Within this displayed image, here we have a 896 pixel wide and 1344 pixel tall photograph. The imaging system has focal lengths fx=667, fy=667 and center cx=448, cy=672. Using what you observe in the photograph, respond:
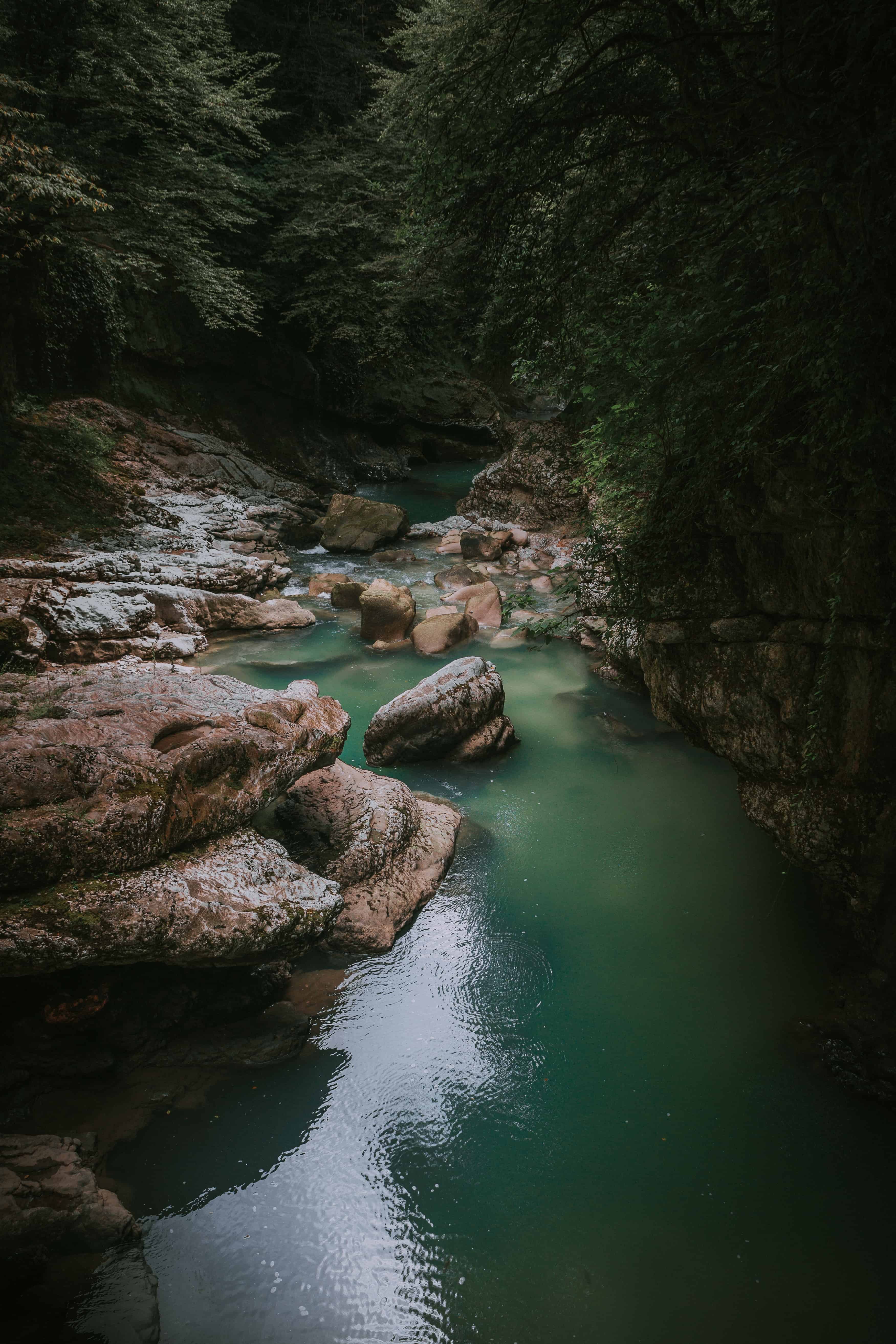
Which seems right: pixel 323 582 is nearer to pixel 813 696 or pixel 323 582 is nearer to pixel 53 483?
pixel 53 483

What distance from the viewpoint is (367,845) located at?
17.7 ft

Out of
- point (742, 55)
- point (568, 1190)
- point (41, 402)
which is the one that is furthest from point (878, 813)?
point (41, 402)

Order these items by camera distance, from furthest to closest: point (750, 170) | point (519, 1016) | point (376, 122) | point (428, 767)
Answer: point (376, 122) → point (428, 767) → point (519, 1016) → point (750, 170)

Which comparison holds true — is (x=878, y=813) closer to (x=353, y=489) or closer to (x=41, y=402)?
(x=41, y=402)

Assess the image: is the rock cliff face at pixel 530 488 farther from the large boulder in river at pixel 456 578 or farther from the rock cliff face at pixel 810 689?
the rock cliff face at pixel 810 689

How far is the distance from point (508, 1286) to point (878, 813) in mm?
2956

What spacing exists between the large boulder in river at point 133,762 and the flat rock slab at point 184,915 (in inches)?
5.2

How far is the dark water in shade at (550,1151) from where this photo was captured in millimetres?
3039

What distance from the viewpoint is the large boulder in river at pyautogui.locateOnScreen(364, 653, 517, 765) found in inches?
287

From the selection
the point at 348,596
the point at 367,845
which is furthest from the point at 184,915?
the point at 348,596

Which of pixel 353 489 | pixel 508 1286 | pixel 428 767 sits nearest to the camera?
pixel 508 1286

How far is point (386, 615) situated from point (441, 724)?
366cm

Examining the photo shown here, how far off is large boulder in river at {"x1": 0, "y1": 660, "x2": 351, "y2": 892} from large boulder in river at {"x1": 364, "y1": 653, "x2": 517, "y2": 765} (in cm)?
198

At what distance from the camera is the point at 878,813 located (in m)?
3.55
